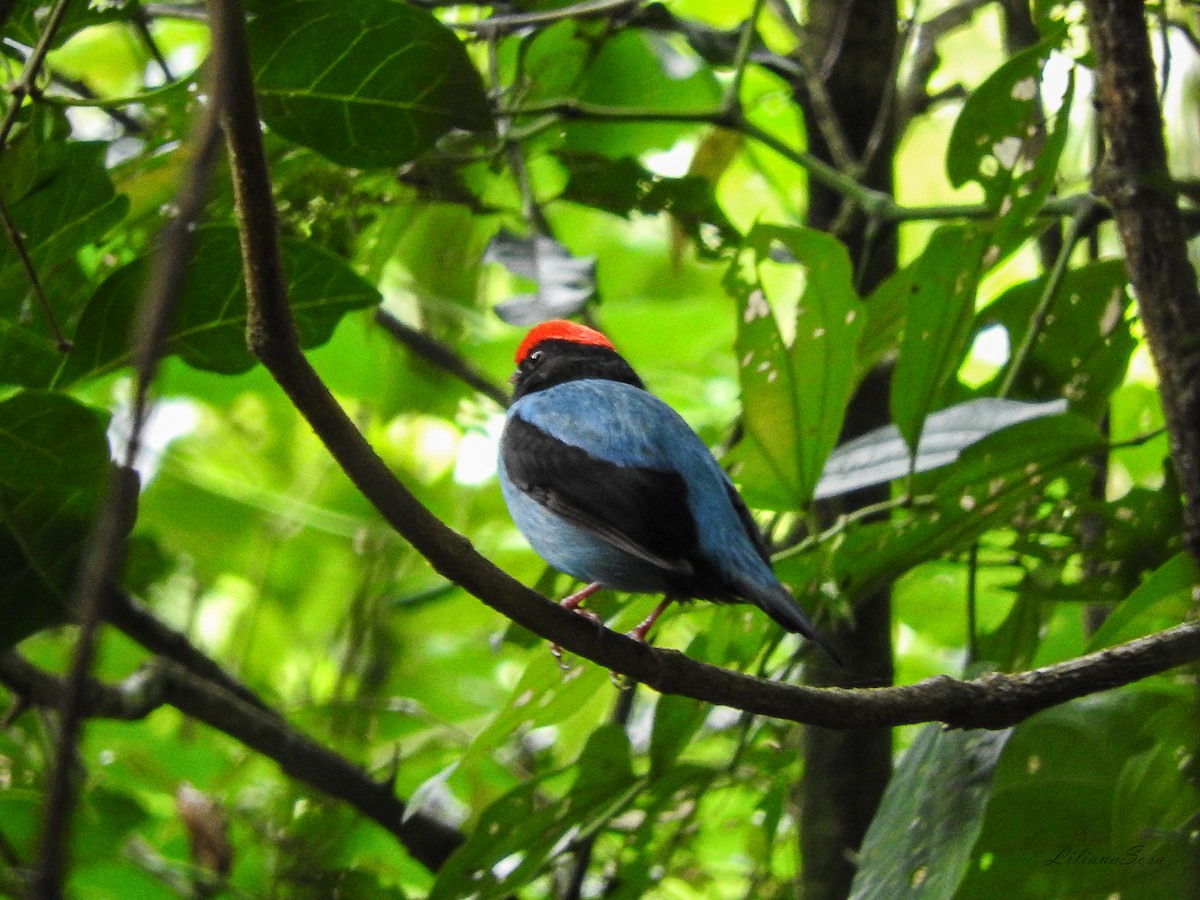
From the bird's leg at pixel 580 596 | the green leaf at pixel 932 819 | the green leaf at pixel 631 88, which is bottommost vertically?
the green leaf at pixel 932 819

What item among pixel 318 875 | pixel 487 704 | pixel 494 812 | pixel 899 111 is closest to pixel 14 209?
pixel 494 812

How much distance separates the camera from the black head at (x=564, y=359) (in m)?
3.39

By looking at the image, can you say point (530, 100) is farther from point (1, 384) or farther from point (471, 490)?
point (1, 384)

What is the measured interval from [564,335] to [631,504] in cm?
121

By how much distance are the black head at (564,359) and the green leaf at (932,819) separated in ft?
4.73

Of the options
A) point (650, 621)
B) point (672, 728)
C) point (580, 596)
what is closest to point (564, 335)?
point (580, 596)

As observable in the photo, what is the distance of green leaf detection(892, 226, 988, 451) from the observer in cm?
242

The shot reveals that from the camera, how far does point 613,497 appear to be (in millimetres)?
2434

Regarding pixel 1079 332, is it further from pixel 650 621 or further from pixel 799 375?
pixel 650 621

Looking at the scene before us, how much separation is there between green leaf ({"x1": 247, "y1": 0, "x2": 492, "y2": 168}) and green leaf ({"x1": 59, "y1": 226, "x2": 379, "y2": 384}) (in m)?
0.24

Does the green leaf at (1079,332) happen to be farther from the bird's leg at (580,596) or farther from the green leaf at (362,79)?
the green leaf at (362,79)

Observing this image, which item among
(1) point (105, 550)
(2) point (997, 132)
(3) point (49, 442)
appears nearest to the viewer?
(1) point (105, 550)

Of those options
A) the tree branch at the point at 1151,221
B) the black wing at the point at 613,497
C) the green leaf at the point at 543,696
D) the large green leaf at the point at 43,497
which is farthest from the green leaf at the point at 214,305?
the tree branch at the point at 1151,221

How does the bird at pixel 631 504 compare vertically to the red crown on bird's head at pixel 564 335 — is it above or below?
below
